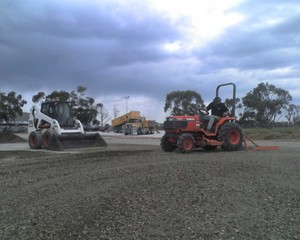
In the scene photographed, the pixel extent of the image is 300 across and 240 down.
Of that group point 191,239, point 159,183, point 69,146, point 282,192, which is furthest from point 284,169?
point 69,146

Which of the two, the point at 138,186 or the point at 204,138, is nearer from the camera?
the point at 138,186

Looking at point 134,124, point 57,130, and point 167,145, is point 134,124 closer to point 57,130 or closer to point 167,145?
point 57,130

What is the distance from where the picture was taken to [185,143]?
573 inches

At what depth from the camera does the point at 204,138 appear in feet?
50.2

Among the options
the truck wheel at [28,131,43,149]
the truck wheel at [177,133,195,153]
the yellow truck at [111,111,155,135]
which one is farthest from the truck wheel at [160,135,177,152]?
the yellow truck at [111,111,155,135]

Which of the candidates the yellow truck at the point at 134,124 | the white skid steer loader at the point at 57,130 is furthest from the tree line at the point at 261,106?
the white skid steer loader at the point at 57,130

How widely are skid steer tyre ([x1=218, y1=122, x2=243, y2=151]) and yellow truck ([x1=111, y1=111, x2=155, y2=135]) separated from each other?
1543 inches

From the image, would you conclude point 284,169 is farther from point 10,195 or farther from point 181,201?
point 10,195

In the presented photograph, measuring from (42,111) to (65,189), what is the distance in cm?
1580

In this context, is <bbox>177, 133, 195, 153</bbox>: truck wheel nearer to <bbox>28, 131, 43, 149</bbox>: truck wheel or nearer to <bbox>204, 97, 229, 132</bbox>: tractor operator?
<bbox>204, 97, 229, 132</bbox>: tractor operator

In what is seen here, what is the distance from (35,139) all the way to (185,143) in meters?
9.99

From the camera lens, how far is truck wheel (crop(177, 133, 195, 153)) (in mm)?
14484

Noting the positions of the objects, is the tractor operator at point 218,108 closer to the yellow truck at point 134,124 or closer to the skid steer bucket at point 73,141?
the skid steer bucket at point 73,141

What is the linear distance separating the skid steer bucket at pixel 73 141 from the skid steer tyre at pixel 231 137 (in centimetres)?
783
